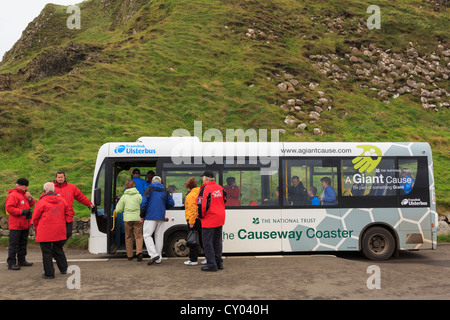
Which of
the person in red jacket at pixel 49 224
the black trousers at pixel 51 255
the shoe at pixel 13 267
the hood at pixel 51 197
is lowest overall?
the shoe at pixel 13 267

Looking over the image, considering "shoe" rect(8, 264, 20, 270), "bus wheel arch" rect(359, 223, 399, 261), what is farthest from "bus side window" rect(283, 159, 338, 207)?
"shoe" rect(8, 264, 20, 270)

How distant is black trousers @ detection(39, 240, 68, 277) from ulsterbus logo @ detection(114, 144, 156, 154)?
3.14 metres

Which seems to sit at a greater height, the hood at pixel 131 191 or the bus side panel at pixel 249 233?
the hood at pixel 131 191

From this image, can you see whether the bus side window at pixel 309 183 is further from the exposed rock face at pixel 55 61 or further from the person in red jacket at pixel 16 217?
the exposed rock face at pixel 55 61

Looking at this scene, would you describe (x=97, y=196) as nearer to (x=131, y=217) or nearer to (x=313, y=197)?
(x=131, y=217)

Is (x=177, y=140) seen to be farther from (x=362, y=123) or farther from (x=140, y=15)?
(x=140, y=15)

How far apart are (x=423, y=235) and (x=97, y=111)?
67.7 feet

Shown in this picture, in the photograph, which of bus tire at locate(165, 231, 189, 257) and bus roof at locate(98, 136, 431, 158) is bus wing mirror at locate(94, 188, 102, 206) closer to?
bus roof at locate(98, 136, 431, 158)

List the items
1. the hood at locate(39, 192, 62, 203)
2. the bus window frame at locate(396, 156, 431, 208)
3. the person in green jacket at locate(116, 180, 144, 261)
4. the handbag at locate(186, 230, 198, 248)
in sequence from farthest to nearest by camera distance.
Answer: the bus window frame at locate(396, 156, 431, 208)
the person in green jacket at locate(116, 180, 144, 261)
the handbag at locate(186, 230, 198, 248)
the hood at locate(39, 192, 62, 203)

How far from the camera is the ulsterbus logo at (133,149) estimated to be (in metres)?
9.76

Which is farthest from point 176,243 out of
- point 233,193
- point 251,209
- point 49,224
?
point 49,224

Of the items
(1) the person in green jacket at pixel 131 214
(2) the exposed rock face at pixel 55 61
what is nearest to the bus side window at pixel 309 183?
(1) the person in green jacket at pixel 131 214

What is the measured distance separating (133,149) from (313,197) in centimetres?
508

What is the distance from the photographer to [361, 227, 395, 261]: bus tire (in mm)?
9711
